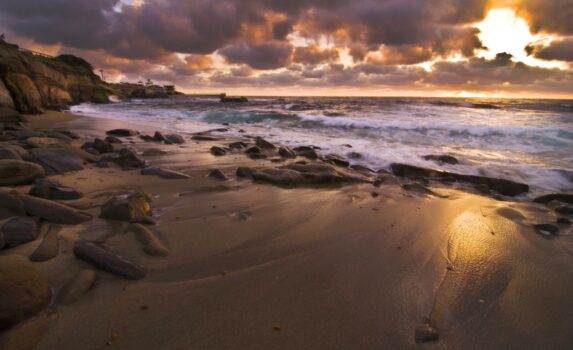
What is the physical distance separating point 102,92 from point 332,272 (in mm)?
41517

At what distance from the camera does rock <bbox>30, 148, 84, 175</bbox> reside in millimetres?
4945

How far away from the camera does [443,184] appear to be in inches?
231

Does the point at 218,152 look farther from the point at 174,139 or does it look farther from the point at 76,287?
the point at 76,287

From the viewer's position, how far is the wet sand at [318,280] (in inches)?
74.3

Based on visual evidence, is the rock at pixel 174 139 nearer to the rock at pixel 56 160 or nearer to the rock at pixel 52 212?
the rock at pixel 56 160

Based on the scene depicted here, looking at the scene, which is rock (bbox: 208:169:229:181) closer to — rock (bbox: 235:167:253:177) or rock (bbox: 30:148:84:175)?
rock (bbox: 235:167:253:177)

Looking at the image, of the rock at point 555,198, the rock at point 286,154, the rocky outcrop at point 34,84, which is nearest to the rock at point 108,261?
the rock at point 286,154

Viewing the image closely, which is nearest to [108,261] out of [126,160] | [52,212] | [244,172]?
[52,212]

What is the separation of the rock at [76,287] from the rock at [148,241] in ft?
1.64

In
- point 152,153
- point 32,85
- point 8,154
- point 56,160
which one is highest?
point 32,85

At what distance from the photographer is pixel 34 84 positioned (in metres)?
17.1

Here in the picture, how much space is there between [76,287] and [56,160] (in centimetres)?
388

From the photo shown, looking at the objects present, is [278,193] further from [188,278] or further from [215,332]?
[215,332]

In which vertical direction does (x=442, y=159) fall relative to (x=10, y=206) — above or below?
below
